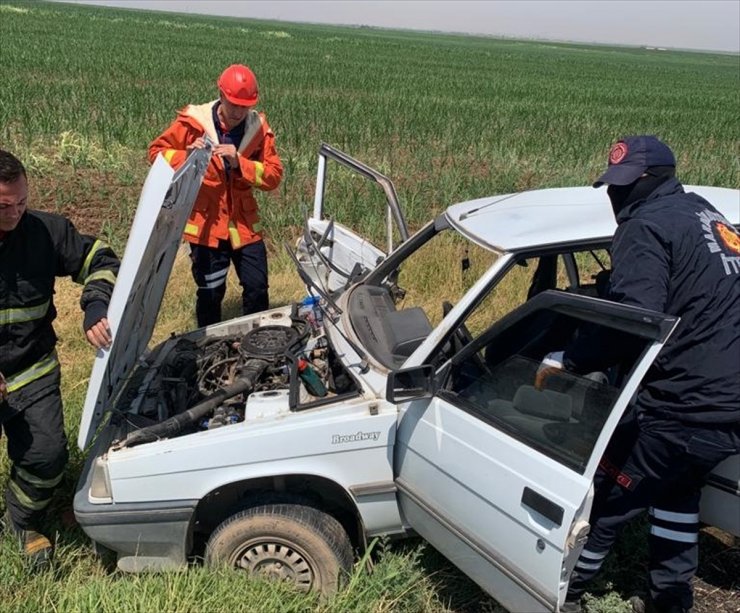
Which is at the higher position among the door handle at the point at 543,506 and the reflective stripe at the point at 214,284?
the door handle at the point at 543,506

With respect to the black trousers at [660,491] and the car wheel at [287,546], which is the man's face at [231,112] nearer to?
the car wheel at [287,546]

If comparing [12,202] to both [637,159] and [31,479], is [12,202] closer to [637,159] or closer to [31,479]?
[31,479]

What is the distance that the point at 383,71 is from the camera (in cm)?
2980

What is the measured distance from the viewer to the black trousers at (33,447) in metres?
3.05

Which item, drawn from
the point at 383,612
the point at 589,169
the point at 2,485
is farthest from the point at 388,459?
the point at 589,169

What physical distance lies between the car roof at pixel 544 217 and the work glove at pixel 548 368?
478 mm

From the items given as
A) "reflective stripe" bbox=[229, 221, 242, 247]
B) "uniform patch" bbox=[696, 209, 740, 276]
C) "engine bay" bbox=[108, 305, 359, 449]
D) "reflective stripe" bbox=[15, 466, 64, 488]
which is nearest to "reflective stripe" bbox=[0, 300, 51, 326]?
"engine bay" bbox=[108, 305, 359, 449]

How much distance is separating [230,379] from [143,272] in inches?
33.6

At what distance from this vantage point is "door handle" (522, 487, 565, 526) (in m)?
2.17

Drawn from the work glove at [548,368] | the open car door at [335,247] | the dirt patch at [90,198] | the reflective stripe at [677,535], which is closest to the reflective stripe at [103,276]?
the open car door at [335,247]

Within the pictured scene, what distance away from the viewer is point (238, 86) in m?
4.14

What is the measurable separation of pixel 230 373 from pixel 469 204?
150 centimetres

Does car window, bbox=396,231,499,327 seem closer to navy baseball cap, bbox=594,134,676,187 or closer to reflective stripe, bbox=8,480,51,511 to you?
navy baseball cap, bbox=594,134,676,187

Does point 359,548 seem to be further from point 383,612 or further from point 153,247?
point 153,247
